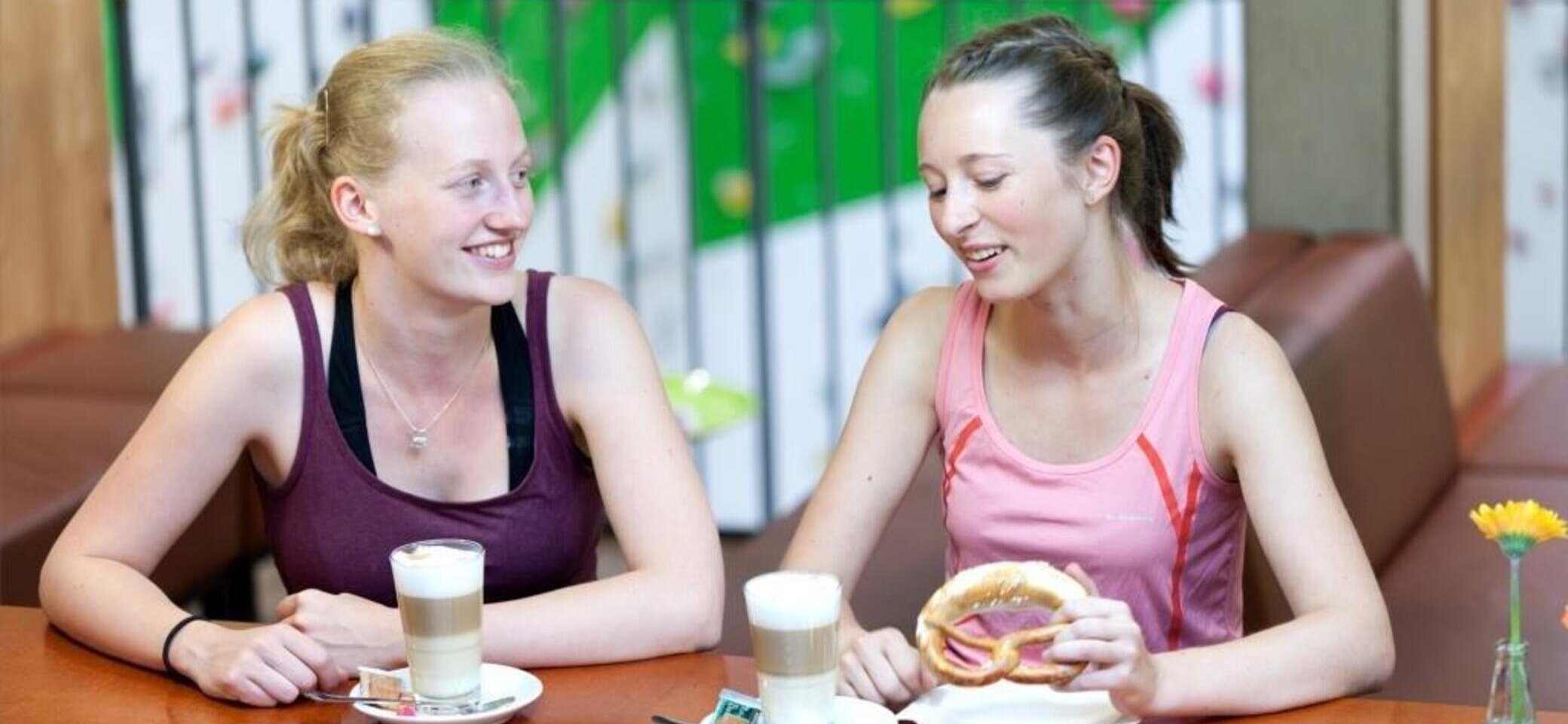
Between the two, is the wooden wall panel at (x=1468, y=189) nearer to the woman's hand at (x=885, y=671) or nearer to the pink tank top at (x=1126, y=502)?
the pink tank top at (x=1126, y=502)

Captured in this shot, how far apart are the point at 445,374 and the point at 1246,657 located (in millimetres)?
858

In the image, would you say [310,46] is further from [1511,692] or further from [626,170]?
[1511,692]

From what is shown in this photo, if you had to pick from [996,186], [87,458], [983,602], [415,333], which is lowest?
[87,458]

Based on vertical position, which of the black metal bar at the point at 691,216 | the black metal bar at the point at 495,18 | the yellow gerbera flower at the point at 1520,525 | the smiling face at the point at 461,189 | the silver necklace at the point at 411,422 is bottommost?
the black metal bar at the point at 691,216

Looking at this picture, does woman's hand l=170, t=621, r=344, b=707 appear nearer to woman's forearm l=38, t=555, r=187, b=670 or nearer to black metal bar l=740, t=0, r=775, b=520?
woman's forearm l=38, t=555, r=187, b=670

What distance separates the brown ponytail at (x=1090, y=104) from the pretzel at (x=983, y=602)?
49cm

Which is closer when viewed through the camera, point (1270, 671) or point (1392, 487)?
point (1270, 671)

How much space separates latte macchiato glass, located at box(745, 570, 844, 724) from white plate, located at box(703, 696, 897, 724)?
0.03 metres

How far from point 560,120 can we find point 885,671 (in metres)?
3.63

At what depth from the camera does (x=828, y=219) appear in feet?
16.9

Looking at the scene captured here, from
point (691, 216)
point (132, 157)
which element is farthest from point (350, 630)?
point (691, 216)

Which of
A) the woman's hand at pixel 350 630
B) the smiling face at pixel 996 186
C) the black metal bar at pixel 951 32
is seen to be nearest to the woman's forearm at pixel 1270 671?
the smiling face at pixel 996 186

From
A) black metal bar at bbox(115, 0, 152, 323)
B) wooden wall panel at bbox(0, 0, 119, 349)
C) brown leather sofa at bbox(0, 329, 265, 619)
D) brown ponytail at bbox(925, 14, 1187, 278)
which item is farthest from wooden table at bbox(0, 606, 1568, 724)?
black metal bar at bbox(115, 0, 152, 323)

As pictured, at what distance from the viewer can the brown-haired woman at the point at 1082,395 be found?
1.97 metres
